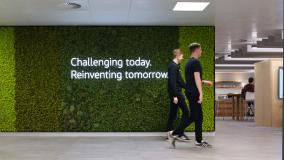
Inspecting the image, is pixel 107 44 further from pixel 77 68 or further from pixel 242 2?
pixel 242 2

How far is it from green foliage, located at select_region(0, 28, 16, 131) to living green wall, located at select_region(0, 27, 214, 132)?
5 centimetres

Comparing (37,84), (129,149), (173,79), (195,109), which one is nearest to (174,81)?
(173,79)

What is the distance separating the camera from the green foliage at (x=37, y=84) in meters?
9.95

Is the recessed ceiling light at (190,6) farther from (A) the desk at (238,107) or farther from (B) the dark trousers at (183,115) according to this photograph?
(A) the desk at (238,107)

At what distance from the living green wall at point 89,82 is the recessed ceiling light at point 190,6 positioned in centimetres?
188

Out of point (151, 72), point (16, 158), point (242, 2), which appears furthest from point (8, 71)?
point (242, 2)

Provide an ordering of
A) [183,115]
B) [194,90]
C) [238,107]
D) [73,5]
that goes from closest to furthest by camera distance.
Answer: [194,90]
[183,115]
[73,5]
[238,107]

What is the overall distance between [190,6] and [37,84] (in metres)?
3.87

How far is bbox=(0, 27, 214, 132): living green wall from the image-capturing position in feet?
32.7

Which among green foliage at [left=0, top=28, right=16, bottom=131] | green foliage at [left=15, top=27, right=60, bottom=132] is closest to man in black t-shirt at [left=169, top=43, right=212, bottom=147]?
green foliage at [left=15, top=27, right=60, bottom=132]

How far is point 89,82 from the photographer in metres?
10.0

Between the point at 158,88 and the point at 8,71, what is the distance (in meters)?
3.20

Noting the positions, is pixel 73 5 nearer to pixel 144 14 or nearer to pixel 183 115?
pixel 144 14

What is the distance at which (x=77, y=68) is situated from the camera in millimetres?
10000
